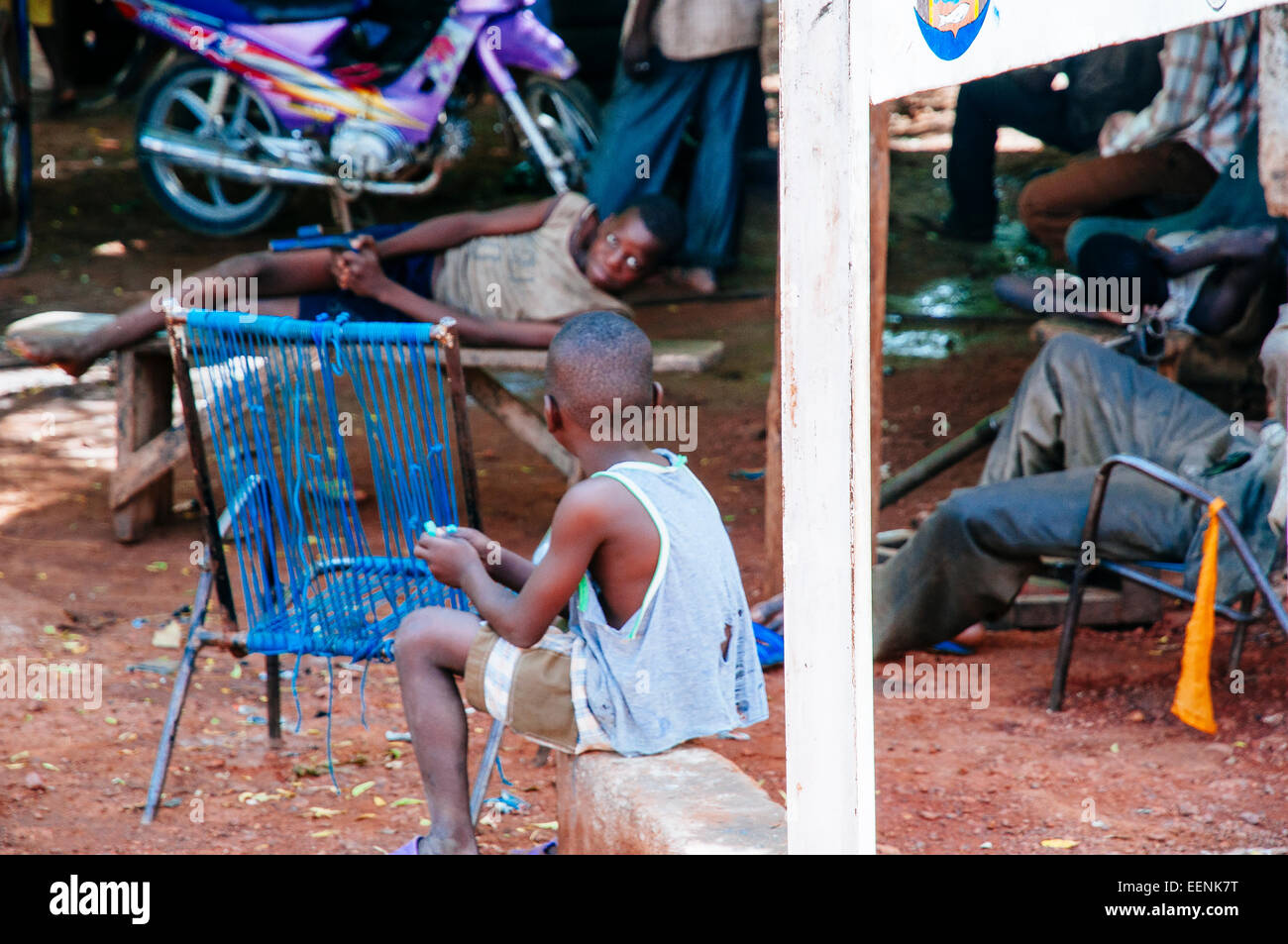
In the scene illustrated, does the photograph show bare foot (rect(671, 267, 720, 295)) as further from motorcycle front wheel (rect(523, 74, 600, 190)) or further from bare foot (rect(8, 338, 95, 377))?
bare foot (rect(8, 338, 95, 377))

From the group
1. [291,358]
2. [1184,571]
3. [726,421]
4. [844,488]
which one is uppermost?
[844,488]

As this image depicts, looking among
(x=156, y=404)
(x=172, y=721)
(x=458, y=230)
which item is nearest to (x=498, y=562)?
(x=172, y=721)

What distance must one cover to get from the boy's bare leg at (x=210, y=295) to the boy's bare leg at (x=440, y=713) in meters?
2.20

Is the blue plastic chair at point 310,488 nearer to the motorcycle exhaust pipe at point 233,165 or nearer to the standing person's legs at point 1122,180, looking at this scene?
the standing person's legs at point 1122,180

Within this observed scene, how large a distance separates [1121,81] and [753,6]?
1.85 meters

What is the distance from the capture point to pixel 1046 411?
14.1ft

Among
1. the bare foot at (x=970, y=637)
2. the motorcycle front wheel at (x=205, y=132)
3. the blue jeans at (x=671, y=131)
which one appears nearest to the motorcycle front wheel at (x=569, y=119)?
the blue jeans at (x=671, y=131)

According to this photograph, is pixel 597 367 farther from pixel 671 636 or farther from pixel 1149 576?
pixel 1149 576

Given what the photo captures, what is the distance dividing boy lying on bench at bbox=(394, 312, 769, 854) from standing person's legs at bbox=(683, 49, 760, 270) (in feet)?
15.9

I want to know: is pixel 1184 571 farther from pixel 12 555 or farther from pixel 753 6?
pixel 753 6

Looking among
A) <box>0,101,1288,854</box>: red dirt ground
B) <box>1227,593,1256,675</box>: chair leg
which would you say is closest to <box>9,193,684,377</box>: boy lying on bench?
<box>0,101,1288,854</box>: red dirt ground

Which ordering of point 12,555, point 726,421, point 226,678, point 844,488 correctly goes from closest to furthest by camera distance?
point 844,488 → point 226,678 → point 12,555 → point 726,421
